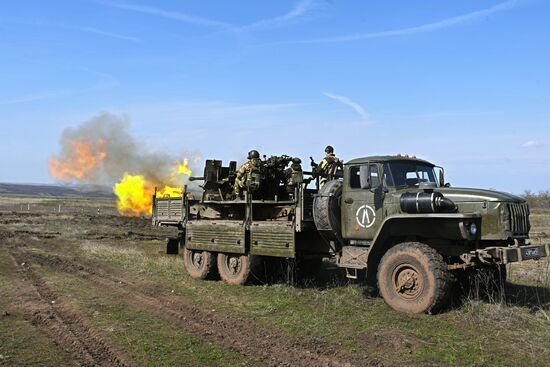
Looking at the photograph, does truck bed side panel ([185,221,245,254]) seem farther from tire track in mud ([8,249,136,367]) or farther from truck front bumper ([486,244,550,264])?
truck front bumper ([486,244,550,264])

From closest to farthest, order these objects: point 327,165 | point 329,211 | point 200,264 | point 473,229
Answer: point 473,229 → point 329,211 → point 327,165 → point 200,264

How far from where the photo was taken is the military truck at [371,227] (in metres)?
8.82

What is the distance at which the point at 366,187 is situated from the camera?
997 cm

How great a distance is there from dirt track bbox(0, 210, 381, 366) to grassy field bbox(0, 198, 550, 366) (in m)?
0.02

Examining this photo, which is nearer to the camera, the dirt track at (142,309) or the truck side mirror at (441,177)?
the dirt track at (142,309)

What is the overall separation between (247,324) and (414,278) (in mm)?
2845

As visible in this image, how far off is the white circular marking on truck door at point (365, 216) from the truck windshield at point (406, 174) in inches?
23.8

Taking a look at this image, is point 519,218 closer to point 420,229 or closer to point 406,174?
point 420,229

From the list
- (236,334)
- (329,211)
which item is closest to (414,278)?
(329,211)

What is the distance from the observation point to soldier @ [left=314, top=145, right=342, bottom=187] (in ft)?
39.4

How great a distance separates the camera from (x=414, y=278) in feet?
29.8

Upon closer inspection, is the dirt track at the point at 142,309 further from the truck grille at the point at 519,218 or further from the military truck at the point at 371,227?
the truck grille at the point at 519,218

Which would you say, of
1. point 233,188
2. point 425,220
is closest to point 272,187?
point 233,188

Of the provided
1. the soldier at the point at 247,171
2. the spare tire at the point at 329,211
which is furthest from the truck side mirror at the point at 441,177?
the soldier at the point at 247,171
